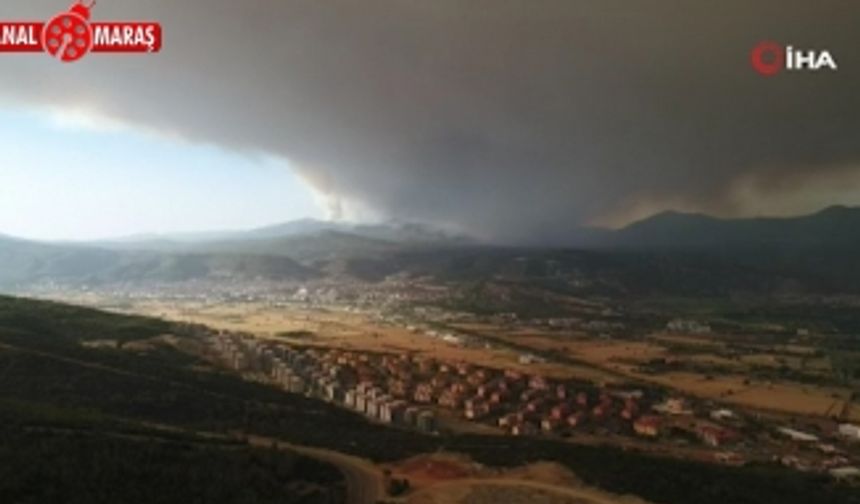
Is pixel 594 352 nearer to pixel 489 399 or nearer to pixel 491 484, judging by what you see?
pixel 489 399

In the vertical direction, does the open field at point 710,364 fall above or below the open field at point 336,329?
below

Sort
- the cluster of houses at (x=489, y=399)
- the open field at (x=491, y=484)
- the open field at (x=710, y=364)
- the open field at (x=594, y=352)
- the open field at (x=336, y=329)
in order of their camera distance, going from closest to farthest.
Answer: the open field at (x=491, y=484), the cluster of houses at (x=489, y=399), the open field at (x=710, y=364), the open field at (x=594, y=352), the open field at (x=336, y=329)

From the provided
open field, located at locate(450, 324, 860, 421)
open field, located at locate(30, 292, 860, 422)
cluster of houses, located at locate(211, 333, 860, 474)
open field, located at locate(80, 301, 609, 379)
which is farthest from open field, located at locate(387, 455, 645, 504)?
open field, located at locate(80, 301, 609, 379)

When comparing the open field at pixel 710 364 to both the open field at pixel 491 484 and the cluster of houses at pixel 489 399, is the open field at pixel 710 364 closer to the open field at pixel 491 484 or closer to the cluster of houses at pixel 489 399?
the cluster of houses at pixel 489 399

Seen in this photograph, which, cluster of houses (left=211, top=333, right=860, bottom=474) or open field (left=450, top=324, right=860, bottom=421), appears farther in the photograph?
open field (left=450, top=324, right=860, bottom=421)

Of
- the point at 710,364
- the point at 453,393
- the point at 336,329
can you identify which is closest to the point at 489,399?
the point at 453,393

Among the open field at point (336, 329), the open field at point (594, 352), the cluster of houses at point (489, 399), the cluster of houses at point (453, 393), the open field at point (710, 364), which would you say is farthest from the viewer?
the open field at point (336, 329)

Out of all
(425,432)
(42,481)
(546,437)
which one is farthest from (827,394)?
(42,481)

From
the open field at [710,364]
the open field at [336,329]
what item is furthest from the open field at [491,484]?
the open field at [336,329]

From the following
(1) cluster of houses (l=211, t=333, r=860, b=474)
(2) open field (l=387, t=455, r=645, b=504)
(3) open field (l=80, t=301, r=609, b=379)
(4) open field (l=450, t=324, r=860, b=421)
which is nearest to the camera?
(2) open field (l=387, t=455, r=645, b=504)

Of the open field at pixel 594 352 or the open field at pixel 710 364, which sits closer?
the open field at pixel 710 364

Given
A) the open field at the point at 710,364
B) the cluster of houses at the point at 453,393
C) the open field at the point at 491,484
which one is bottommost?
the open field at the point at 710,364

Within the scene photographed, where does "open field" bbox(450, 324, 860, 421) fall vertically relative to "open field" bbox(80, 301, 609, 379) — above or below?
below

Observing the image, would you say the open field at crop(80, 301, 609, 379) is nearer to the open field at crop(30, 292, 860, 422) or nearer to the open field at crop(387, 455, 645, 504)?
the open field at crop(30, 292, 860, 422)
